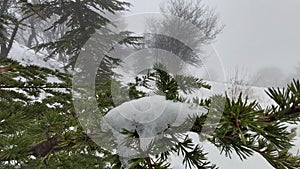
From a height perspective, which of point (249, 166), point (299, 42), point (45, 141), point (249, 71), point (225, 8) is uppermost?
point (225, 8)

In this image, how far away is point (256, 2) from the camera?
1102cm

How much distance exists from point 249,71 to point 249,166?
15.5 ft

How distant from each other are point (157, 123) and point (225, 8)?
11474 millimetres

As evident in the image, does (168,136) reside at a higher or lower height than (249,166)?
higher

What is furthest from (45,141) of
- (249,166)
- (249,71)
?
(249,71)

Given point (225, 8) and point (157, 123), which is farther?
point (225, 8)

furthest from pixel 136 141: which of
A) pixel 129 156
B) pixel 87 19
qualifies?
pixel 87 19

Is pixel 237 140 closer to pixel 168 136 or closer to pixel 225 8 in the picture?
pixel 168 136

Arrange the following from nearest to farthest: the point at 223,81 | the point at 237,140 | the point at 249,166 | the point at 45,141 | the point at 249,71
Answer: the point at 237,140, the point at 45,141, the point at 223,81, the point at 249,166, the point at 249,71

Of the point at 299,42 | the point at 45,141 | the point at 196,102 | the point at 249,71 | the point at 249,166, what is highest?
the point at 299,42

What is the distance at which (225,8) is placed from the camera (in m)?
10.9

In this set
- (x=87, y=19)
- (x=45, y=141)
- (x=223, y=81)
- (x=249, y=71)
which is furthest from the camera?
(x=249, y=71)

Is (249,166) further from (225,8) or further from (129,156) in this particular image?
(225,8)

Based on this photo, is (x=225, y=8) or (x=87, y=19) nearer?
(x=87, y=19)
